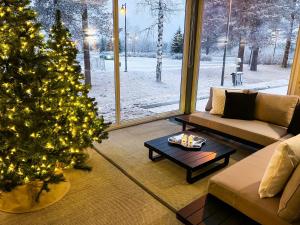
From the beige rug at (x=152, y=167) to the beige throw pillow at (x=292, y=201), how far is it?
3.25ft

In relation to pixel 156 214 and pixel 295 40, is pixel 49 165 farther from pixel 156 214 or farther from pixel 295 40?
pixel 295 40

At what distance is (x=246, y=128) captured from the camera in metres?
3.22

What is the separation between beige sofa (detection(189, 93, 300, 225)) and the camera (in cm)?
164

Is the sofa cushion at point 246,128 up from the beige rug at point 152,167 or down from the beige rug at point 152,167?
up

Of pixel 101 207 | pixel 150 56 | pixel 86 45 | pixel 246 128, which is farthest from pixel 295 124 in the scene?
pixel 86 45

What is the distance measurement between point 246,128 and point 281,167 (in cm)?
172

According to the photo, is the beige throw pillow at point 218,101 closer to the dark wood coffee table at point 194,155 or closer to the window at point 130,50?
the dark wood coffee table at point 194,155

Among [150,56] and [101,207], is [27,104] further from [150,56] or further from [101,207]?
[150,56]

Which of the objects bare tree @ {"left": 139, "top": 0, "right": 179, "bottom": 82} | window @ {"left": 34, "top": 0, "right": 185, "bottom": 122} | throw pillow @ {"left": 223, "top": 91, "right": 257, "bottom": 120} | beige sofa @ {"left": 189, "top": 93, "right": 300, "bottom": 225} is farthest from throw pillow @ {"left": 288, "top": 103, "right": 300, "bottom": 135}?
bare tree @ {"left": 139, "top": 0, "right": 179, "bottom": 82}

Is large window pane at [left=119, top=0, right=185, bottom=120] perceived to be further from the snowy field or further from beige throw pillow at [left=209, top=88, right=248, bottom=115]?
beige throw pillow at [left=209, top=88, right=248, bottom=115]

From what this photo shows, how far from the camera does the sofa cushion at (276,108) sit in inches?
129

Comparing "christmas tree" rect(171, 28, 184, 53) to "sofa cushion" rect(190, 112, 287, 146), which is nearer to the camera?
"sofa cushion" rect(190, 112, 287, 146)

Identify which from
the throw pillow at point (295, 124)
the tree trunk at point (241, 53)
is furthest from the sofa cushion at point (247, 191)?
the tree trunk at point (241, 53)

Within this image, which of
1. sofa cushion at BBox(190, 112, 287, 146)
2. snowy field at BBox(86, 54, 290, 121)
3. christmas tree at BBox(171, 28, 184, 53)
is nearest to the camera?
sofa cushion at BBox(190, 112, 287, 146)
